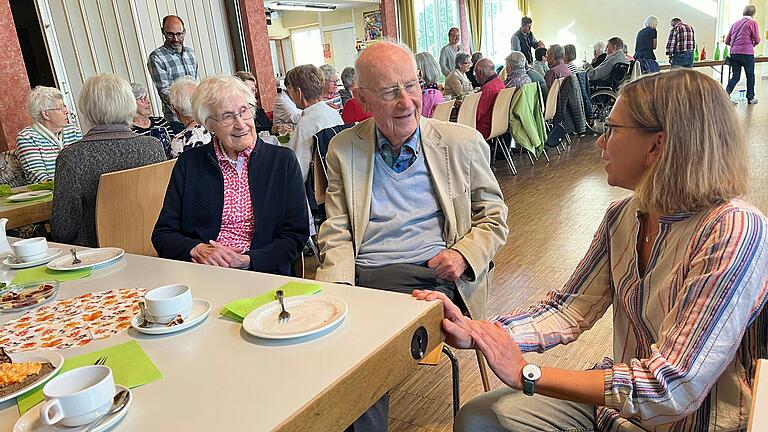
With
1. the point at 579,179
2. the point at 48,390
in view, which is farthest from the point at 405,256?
the point at 579,179

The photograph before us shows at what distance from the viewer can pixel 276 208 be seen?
1864 mm

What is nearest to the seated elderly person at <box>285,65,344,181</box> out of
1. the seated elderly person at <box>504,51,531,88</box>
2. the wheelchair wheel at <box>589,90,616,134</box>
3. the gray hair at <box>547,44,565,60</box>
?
the seated elderly person at <box>504,51,531,88</box>

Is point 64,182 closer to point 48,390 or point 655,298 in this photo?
point 48,390

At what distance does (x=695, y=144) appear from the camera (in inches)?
35.5

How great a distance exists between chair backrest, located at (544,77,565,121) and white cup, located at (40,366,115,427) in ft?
19.3

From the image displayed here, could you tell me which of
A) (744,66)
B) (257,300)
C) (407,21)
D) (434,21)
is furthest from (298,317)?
(434,21)

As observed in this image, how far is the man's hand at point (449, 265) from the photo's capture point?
1.59 meters

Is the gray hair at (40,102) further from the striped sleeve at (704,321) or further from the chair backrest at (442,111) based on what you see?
the striped sleeve at (704,321)

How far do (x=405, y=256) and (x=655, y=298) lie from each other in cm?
84

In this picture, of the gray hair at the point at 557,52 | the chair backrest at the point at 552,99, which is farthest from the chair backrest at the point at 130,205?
the gray hair at the point at 557,52

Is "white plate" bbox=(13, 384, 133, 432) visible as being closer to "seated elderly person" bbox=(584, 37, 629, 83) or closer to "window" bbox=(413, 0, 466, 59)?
"seated elderly person" bbox=(584, 37, 629, 83)

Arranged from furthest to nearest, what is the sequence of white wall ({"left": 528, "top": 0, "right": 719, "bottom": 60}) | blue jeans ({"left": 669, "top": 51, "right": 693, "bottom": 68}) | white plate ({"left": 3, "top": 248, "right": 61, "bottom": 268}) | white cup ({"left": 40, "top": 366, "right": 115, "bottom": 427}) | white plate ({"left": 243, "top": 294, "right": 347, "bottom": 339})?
white wall ({"left": 528, "top": 0, "right": 719, "bottom": 60}) < blue jeans ({"left": 669, "top": 51, "right": 693, "bottom": 68}) < white plate ({"left": 3, "top": 248, "right": 61, "bottom": 268}) < white plate ({"left": 243, "top": 294, "right": 347, "bottom": 339}) < white cup ({"left": 40, "top": 366, "right": 115, "bottom": 427})

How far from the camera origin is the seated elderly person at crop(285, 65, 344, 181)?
2.90m

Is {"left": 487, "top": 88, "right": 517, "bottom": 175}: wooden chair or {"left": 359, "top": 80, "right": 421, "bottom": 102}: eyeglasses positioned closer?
{"left": 359, "top": 80, "right": 421, "bottom": 102}: eyeglasses
